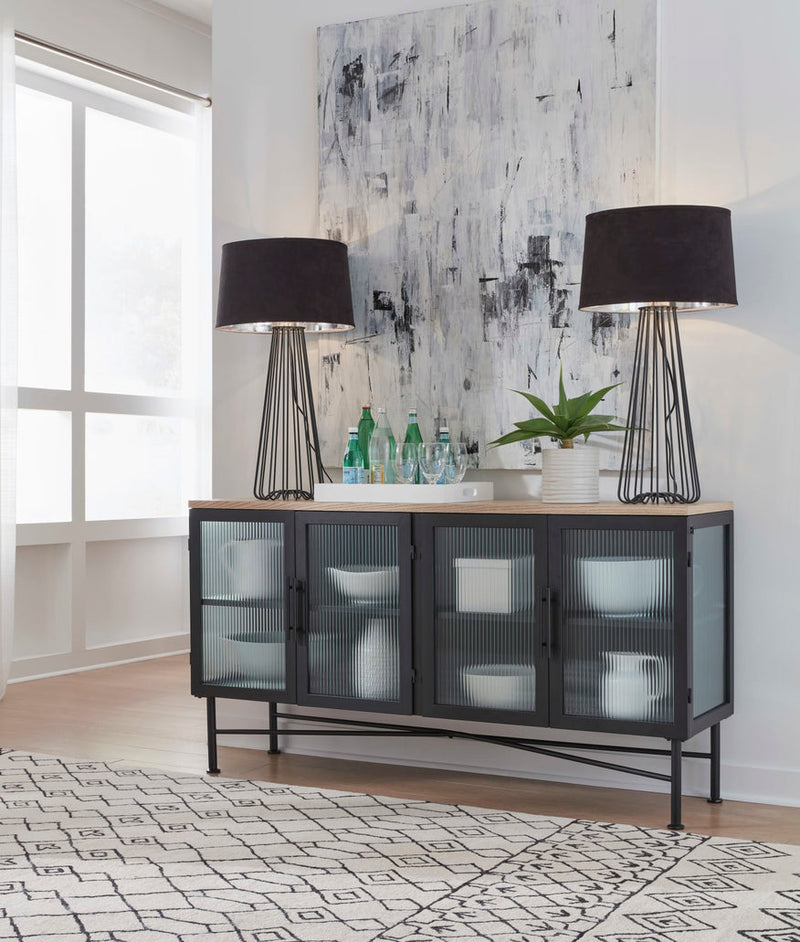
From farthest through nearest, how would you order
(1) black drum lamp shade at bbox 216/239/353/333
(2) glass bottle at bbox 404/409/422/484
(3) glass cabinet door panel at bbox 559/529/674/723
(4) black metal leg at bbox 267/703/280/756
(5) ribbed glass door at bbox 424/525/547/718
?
(4) black metal leg at bbox 267/703/280/756, (2) glass bottle at bbox 404/409/422/484, (1) black drum lamp shade at bbox 216/239/353/333, (5) ribbed glass door at bbox 424/525/547/718, (3) glass cabinet door panel at bbox 559/529/674/723

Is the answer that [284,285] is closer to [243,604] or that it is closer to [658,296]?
[243,604]

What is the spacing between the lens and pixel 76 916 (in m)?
2.26

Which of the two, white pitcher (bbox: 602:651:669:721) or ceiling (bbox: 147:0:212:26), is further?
ceiling (bbox: 147:0:212:26)

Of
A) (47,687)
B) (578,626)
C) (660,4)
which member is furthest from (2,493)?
(660,4)

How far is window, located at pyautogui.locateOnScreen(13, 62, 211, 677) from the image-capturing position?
16.7ft

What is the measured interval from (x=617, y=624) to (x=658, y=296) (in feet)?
2.73

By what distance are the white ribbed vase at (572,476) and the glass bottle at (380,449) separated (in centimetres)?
58

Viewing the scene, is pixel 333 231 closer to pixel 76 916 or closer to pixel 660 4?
pixel 660 4

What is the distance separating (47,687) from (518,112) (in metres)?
3.02

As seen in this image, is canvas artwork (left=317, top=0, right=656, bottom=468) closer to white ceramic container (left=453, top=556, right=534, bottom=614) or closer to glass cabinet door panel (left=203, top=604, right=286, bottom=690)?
white ceramic container (left=453, top=556, right=534, bottom=614)

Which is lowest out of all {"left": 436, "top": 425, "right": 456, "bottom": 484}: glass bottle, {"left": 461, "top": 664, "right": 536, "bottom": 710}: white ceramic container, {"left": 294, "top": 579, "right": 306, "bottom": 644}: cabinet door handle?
{"left": 461, "top": 664, "right": 536, "bottom": 710}: white ceramic container

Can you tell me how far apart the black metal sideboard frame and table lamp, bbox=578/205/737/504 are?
0.67 m

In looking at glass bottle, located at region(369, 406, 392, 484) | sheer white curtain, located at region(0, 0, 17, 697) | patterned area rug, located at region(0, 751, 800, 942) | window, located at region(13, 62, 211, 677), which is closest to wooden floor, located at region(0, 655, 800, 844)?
patterned area rug, located at region(0, 751, 800, 942)

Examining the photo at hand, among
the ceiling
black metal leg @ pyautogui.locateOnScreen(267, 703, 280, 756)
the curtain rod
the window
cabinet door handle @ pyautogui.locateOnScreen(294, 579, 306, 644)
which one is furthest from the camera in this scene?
the ceiling
